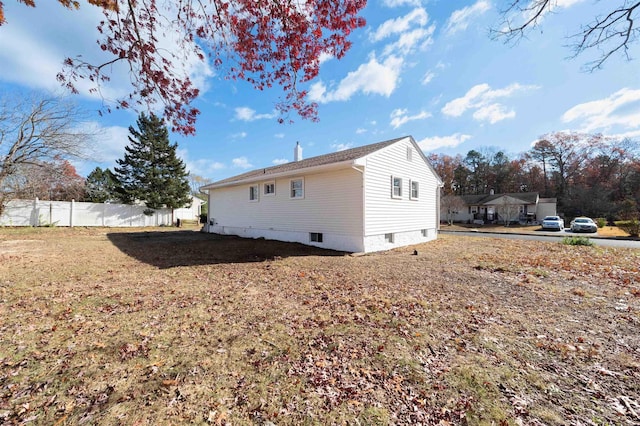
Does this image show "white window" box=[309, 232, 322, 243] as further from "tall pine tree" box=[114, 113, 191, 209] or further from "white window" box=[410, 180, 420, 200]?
"tall pine tree" box=[114, 113, 191, 209]

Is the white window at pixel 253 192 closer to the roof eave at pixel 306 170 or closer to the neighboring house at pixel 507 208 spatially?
the roof eave at pixel 306 170

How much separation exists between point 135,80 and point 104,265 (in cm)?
538

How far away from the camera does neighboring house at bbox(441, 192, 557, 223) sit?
105ft

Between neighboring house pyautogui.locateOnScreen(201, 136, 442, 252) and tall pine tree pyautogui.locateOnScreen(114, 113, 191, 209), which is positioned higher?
tall pine tree pyautogui.locateOnScreen(114, 113, 191, 209)

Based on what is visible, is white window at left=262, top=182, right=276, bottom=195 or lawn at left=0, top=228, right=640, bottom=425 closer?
lawn at left=0, top=228, right=640, bottom=425

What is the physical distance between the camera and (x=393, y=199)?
1098 cm

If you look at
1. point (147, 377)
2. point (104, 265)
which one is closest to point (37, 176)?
point (104, 265)

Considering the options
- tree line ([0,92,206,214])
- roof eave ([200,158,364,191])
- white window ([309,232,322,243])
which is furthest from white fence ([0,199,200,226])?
white window ([309,232,322,243])

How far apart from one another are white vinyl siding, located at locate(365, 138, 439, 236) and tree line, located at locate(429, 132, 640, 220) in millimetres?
25571

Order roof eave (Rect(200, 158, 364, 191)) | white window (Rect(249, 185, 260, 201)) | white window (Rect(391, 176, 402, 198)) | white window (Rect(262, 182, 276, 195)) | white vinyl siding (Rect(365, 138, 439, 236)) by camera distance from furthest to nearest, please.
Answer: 1. white window (Rect(249, 185, 260, 201))
2. white window (Rect(262, 182, 276, 195))
3. white window (Rect(391, 176, 402, 198))
4. white vinyl siding (Rect(365, 138, 439, 236))
5. roof eave (Rect(200, 158, 364, 191))

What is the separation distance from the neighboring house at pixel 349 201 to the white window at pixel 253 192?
2.1 inches

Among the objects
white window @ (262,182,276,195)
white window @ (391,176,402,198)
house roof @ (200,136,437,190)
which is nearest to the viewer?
house roof @ (200,136,437,190)

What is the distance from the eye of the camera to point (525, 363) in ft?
9.32

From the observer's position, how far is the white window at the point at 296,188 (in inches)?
442
